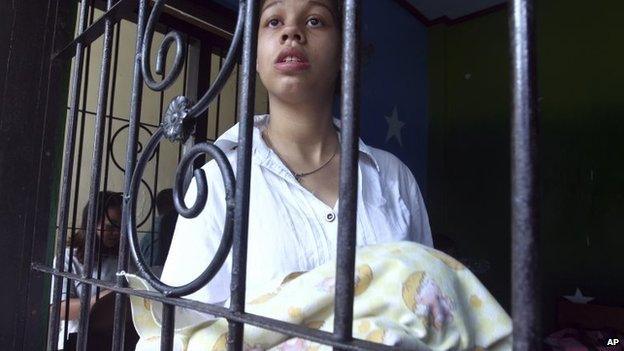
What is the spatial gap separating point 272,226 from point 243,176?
366 mm

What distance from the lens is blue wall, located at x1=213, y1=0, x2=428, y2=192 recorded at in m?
2.92

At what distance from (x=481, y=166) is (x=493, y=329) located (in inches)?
119

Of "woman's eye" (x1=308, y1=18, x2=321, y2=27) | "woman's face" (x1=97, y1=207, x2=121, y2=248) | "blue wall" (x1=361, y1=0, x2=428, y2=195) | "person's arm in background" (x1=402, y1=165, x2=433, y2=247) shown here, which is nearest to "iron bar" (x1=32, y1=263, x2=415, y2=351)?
"woman's eye" (x1=308, y1=18, x2=321, y2=27)

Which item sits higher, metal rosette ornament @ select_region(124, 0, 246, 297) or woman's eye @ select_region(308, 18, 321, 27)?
woman's eye @ select_region(308, 18, 321, 27)

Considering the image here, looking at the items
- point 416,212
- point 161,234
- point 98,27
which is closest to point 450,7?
point 161,234

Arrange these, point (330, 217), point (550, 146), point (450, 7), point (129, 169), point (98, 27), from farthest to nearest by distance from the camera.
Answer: point (450, 7), point (550, 146), point (330, 217), point (98, 27), point (129, 169)

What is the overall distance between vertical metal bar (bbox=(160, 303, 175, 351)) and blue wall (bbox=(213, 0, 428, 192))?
2379mm

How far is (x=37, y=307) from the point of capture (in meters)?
0.78

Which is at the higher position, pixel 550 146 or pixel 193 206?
pixel 550 146

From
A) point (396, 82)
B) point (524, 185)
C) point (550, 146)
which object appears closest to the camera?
point (524, 185)

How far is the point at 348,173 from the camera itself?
0.33m

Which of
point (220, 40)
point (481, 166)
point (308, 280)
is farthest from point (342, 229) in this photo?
point (481, 166)

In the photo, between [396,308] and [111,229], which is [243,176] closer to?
[396,308]

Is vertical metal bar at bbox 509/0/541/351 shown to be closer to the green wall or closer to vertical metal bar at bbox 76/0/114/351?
vertical metal bar at bbox 76/0/114/351
